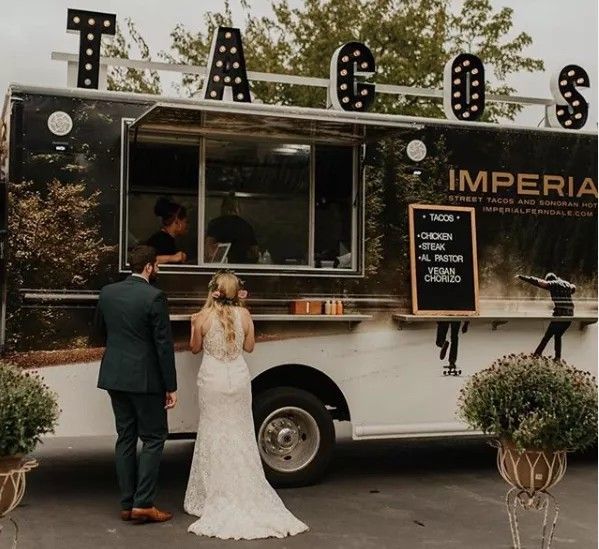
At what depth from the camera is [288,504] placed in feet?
23.7

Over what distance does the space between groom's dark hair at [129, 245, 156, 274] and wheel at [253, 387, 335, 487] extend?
1.61 metres

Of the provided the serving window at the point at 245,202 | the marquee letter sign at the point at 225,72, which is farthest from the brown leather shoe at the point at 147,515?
the marquee letter sign at the point at 225,72

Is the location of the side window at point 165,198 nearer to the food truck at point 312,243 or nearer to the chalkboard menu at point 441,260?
the food truck at point 312,243

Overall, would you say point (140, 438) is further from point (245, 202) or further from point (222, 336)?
point (245, 202)

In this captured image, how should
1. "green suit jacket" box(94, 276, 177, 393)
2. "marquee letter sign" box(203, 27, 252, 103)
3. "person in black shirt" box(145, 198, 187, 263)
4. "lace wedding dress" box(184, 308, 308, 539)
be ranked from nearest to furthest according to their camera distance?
"green suit jacket" box(94, 276, 177, 393), "lace wedding dress" box(184, 308, 308, 539), "person in black shirt" box(145, 198, 187, 263), "marquee letter sign" box(203, 27, 252, 103)

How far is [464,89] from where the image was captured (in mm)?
8734

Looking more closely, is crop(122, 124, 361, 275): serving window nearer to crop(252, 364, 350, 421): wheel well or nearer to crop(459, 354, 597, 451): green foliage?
crop(252, 364, 350, 421): wheel well

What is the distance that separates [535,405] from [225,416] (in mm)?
2578

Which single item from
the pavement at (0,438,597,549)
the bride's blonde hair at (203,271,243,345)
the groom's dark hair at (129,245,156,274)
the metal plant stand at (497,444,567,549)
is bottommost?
the pavement at (0,438,597,549)

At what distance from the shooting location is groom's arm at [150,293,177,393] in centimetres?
654

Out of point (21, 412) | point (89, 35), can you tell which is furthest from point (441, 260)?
point (21, 412)

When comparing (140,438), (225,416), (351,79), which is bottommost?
(140,438)

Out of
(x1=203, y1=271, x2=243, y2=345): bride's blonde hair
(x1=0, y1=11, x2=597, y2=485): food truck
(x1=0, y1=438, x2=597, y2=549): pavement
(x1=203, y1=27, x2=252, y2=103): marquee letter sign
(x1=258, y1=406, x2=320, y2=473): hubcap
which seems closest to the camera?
(x1=0, y1=438, x2=597, y2=549): pavement

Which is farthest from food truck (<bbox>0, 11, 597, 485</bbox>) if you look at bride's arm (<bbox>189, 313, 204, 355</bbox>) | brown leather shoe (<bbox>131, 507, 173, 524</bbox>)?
brown leather shoe (<bbox>131, 507, 173, 524</bbox>)
